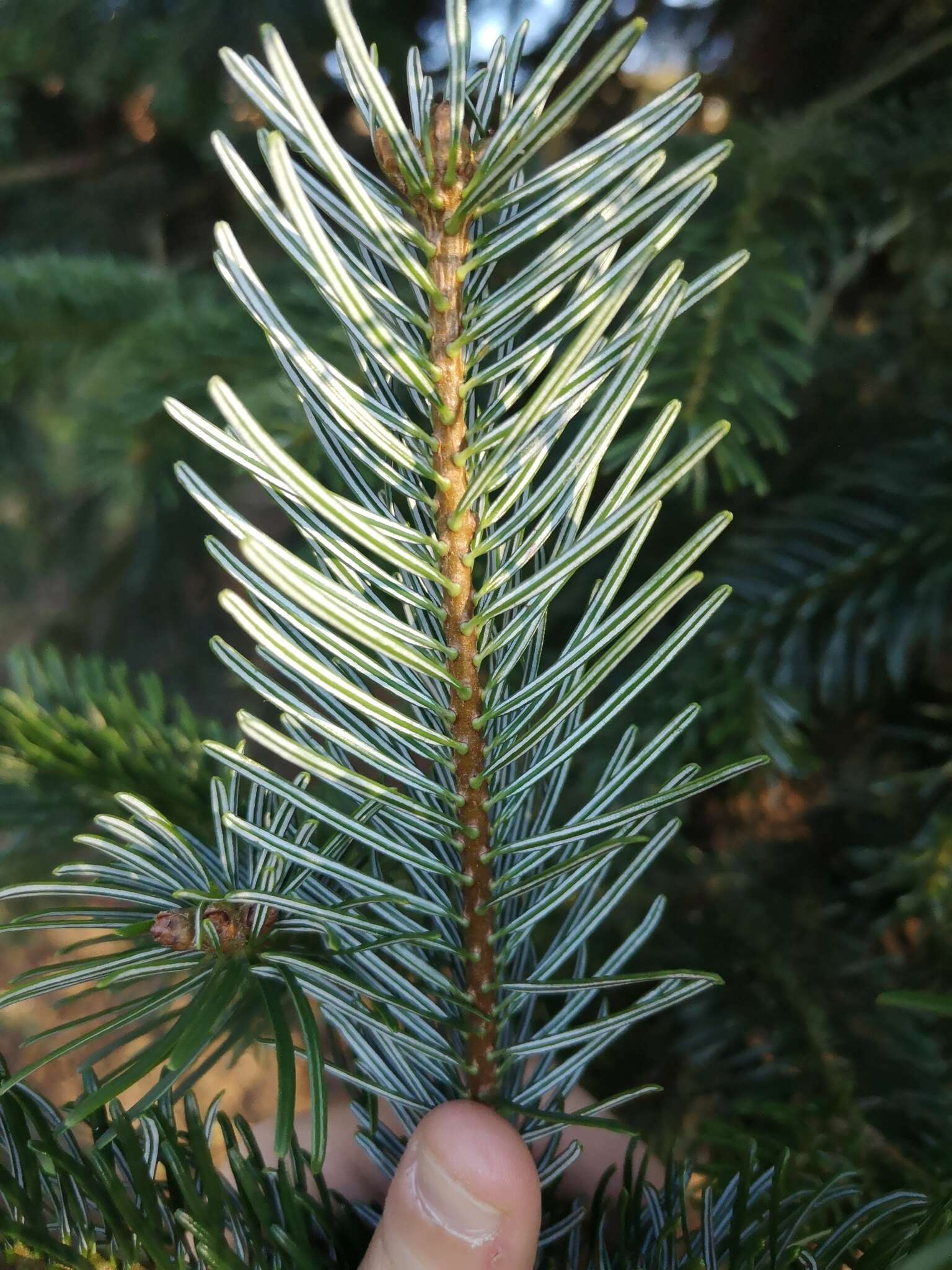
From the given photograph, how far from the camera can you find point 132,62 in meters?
0.73

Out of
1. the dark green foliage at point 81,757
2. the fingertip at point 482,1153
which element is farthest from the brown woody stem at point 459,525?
the dark green foliage at point 81,757

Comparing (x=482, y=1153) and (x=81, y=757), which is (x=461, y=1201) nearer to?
(x=482, y=1153)

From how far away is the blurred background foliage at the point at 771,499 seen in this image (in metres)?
0.39

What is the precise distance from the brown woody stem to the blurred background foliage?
6.0 inches

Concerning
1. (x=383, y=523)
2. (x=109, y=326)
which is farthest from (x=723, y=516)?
(x=109, y=326)

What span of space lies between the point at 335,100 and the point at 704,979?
0.88 m

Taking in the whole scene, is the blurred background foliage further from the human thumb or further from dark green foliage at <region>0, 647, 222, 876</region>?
the human thumb

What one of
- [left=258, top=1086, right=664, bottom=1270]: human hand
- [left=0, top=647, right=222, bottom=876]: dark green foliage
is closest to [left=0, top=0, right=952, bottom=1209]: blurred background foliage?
[left=0, top=647, right=222, bottom=876]: dark green foliage

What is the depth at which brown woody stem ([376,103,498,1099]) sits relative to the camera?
0.66 feet

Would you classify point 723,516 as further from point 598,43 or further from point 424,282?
point 598,43

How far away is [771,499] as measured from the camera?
1.91 ft

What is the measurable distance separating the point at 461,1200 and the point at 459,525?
0.66ft

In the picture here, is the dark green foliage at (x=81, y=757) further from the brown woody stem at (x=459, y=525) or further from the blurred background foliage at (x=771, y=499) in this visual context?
the brown woody stem at (x=459, y=525)

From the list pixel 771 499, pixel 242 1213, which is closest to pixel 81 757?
pixel 242 1213
